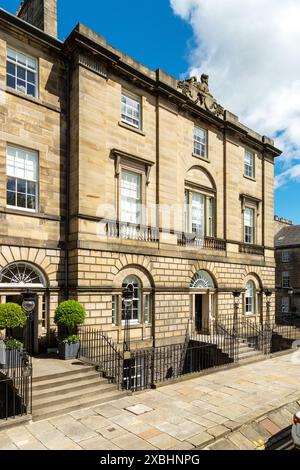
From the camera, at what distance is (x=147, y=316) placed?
643 inches

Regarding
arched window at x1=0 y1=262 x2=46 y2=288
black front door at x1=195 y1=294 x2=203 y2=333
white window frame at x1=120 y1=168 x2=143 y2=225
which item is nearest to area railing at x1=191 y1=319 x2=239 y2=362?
black front door at x1=195 y1=294 x2=203 y2=333

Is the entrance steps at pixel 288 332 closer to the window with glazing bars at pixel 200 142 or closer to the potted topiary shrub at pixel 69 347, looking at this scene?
the window with glazing bars at pixel 200 142

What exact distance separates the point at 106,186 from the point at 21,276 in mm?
5098

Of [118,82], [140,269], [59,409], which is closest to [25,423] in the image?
[59,409]

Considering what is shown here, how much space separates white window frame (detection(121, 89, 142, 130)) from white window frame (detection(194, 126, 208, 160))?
4.29 m

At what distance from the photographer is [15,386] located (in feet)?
30.4

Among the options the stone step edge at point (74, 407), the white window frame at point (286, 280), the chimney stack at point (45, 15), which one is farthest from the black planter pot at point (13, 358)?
the white window frame at point (286, 280)

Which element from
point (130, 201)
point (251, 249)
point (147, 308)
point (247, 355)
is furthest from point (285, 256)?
point (130, 201)

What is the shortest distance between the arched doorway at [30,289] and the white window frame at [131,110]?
26.4ft

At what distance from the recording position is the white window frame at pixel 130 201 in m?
15.9

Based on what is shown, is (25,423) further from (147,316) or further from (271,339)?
(271,339)

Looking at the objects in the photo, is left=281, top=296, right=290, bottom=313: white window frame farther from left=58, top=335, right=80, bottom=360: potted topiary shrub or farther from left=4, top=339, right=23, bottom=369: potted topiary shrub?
left=4, top=339, right=23, bottom=369: potted topiary shrub

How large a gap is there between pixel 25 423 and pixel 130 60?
1515 centimetres
